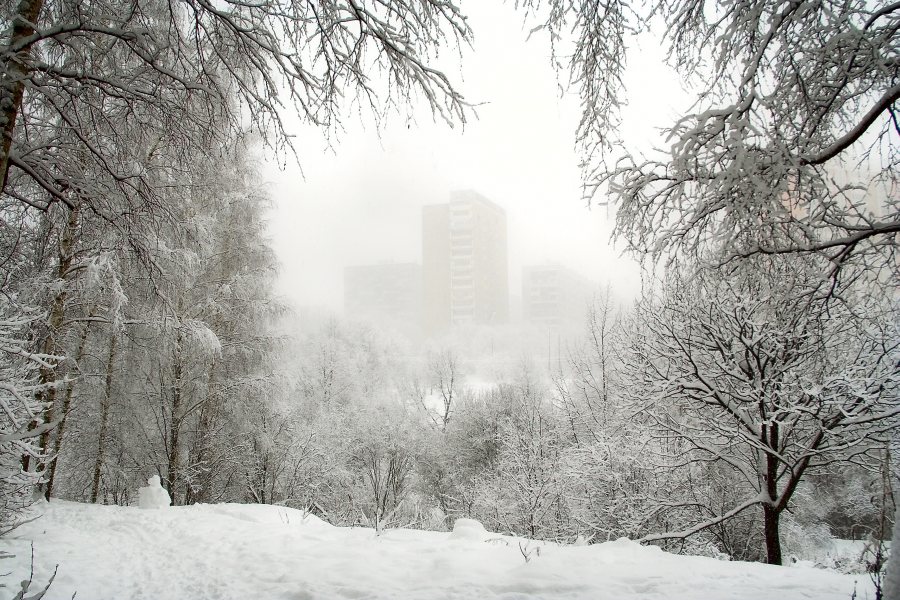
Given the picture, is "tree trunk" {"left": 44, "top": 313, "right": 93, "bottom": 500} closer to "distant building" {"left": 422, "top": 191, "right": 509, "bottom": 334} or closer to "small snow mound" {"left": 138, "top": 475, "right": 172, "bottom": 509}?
"small snow mound" {"left": 138, "top": 475, "right": 172, "bottom": 509}

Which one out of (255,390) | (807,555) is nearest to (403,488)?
(255,390)

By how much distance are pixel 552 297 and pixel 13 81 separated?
251ft

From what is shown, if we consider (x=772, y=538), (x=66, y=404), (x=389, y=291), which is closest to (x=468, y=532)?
(x=772, y=538)

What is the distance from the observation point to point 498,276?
80.2 meters

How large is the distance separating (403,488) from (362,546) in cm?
1298

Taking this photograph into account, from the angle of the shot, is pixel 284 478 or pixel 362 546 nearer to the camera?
pixel 362 546

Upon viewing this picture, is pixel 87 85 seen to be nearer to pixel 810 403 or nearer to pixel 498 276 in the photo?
pixel 810 403

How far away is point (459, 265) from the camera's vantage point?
76.1 metres

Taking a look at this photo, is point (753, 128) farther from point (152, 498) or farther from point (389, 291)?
point (389, 291)

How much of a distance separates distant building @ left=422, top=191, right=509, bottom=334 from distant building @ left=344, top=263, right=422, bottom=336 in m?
6.95

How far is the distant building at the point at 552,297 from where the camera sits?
76.1m

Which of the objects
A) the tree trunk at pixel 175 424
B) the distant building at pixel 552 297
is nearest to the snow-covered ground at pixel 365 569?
the tree trunk at pixel 175 424

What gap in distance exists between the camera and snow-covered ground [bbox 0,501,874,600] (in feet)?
11.8

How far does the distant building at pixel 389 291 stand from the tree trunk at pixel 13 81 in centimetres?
7973
